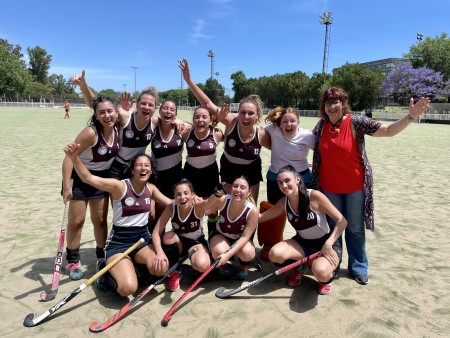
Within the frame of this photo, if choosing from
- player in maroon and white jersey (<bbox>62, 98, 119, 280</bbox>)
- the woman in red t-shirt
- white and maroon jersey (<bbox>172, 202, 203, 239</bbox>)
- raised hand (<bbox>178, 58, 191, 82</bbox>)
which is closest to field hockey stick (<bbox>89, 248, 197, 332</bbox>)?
white and maroon jersey (<bbox>172, 202, 203, 239</bbox>)

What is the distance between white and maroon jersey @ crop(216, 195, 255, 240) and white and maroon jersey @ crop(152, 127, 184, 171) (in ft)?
3.32

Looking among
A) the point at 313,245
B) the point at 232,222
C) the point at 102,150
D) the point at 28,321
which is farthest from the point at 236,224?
the point at 28,321

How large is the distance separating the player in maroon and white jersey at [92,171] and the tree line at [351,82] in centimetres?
3188

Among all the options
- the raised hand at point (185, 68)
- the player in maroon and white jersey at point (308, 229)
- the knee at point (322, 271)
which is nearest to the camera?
the knee at point (322, 271)

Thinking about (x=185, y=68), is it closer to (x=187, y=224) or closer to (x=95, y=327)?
(x=187, y=224)

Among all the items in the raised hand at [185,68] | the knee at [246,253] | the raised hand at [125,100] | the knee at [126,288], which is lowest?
the knee at [126,288]

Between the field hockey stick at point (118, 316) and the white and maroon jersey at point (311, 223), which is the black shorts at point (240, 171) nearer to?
the white and maroon jersey at point (311, 223)

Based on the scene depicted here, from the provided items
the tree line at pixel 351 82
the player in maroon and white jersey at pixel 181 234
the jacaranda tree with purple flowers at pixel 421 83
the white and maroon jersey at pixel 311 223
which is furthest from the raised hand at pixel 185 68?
the jacaranda tree with purple flowers at pixel 421 83

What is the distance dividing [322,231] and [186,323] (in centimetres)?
193

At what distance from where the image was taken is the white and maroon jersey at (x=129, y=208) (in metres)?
4.34

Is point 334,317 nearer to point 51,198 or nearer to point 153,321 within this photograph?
point 153,321

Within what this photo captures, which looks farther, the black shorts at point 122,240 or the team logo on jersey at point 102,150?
the team logo on jersey at point 102,150

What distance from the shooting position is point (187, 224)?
4512 millimetres

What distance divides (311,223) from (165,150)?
2.13m
